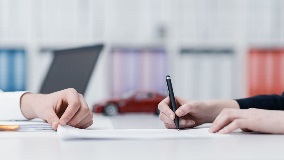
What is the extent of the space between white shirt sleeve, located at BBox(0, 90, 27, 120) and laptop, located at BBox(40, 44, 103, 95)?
1.18 ft

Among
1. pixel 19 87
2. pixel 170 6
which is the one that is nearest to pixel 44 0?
pixel 19 87

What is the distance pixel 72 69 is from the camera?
6.49ft

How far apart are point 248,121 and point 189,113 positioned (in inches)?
8.1

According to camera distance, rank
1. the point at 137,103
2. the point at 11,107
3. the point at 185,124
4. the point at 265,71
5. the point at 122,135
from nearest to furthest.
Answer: the point at 122,135 < the point at 185,124 < the point at 11,107 < the point at 137,103 < the point at 265,71

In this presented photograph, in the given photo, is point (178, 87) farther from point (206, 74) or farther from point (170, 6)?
point (170, 6)

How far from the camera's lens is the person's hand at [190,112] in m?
1.28

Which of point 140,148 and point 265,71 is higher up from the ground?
point 140,148

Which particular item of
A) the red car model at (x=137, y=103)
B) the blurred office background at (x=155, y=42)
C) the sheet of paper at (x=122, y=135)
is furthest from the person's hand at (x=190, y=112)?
the blurred office background at (x=155, y=42)

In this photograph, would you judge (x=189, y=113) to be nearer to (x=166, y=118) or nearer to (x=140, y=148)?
(x=166, y=118)

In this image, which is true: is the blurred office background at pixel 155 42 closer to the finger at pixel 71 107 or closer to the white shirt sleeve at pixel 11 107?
the white shirt sleeve at pixel 11 107

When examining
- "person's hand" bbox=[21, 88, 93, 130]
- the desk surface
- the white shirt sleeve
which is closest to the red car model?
the white shirt sleeve

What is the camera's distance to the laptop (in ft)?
5.94

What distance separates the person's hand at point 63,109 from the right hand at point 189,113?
0.19 m

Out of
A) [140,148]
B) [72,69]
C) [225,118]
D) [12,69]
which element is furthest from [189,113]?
[12,69]
